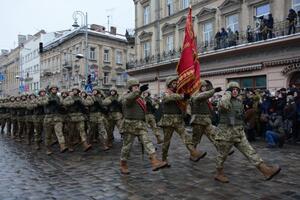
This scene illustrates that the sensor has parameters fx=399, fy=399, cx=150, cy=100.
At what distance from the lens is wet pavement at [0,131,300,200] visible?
21.9 ft

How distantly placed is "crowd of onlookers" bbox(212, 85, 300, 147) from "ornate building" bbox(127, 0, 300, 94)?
673 cm

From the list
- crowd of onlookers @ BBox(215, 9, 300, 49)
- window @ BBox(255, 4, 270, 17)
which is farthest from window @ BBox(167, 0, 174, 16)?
window @ BBox(255, 4, 270, 17)

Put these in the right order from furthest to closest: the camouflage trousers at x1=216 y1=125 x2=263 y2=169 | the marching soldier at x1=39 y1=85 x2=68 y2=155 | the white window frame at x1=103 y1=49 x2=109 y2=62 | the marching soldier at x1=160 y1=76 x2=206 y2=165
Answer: the white window frame at x1=103 y1=49 x2=109 y2=62
the marching soldier at x1=39 y1=85 x2=68 y2=155
the marching soldier at x1=160 y1=76 x2=206 y2=165
the camouflage trousers at x1=216 y1=125 x2=263 y2=169

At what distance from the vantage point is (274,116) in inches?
531

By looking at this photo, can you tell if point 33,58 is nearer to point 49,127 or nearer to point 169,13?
point 169,13

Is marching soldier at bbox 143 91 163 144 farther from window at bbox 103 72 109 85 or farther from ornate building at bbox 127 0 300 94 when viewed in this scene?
window at bbox 103 72 109 85

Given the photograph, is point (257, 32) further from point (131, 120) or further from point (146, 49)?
point (146, 49)

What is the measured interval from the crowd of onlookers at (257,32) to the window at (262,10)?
1.28ft

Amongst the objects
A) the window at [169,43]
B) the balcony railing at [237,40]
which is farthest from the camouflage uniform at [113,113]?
the window at [169,43]

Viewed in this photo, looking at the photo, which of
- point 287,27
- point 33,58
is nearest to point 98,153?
point 287,27

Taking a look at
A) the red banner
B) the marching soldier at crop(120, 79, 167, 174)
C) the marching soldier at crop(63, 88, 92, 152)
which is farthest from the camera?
the marching soldier at crop(63, 88, 92, 152)

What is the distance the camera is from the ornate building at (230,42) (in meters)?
20.8

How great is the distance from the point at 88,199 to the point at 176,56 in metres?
24.6

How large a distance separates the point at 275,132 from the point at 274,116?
0.83 metres
